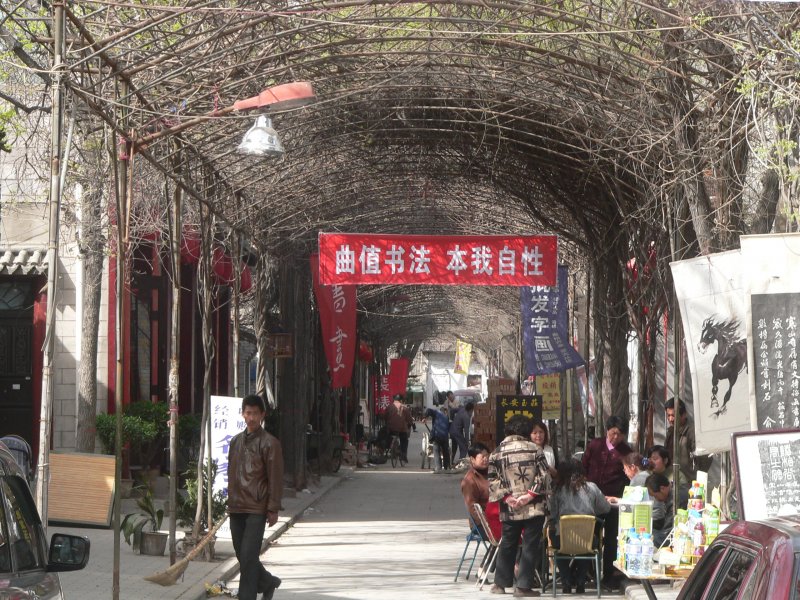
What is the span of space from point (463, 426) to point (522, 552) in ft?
63.2

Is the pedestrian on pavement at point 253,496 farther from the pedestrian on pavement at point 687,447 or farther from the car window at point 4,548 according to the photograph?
the pedestrian on pavement at point 687,447

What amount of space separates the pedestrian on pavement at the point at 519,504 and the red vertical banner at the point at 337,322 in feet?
30.4

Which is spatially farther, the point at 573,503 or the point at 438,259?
the point at 438,259

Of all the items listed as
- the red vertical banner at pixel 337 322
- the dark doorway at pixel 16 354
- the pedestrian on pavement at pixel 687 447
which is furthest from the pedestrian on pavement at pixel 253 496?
the dark doorway at pixel 16 354

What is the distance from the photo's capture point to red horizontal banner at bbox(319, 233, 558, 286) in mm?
16844

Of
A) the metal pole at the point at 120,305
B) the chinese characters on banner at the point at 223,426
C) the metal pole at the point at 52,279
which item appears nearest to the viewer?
the metal pole at the point at 52,279

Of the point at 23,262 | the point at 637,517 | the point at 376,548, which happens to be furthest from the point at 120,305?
the point at 23,262

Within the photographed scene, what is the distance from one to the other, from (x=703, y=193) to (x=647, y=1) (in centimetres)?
198

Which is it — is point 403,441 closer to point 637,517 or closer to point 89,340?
point 89,340

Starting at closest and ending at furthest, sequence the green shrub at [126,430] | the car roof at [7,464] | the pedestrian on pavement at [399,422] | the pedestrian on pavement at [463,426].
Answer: the car roof at [7,464]
the green shrub at [126,430]
the pedestrian on pavement at [463,426]
the pedestrian on pavement at [399,422]

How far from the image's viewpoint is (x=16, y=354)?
21609 millimetres

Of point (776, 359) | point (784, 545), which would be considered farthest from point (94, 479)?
point (784, 545)

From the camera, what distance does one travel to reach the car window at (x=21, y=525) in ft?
18.1

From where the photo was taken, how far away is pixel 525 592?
1229 cm
